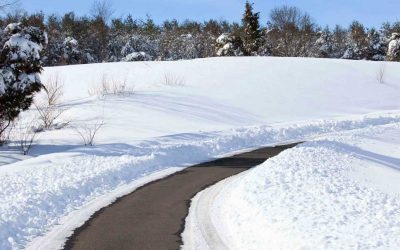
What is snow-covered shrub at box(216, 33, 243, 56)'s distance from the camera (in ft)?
181

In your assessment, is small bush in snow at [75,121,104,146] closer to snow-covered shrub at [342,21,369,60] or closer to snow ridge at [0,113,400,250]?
snow ridge at [0,113,400,250]

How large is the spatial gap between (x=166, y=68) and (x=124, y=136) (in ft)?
57.8

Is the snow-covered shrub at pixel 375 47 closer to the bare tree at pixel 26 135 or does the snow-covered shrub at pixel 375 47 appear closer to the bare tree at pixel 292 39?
the bare tree at pixel 292 39

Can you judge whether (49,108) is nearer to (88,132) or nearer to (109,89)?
(88,132)

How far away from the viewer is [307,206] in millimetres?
8164

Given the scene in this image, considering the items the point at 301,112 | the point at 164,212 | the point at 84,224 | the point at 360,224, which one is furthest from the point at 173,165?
the point at 301,112

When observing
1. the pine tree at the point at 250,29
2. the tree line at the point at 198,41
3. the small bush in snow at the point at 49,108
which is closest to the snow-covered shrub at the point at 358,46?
Result: the tree line at the point at 198,41

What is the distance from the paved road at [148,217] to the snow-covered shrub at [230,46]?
42.6 m

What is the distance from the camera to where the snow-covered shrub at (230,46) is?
55.1 metres

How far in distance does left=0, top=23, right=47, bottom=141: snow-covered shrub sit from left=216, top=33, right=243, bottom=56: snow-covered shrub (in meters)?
37.7

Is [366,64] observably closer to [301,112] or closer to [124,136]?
[301,112]

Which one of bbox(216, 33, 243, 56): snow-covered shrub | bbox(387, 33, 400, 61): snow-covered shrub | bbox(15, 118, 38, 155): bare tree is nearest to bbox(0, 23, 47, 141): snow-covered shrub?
bbox(15, 118, 38, 155): bare tree

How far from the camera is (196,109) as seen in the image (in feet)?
88.2

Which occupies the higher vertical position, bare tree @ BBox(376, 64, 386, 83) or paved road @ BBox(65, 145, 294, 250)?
bare tree @ BBox(376, 64, 386, 83)
